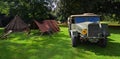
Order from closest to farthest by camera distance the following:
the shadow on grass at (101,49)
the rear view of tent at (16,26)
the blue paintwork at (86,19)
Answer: the shadow on grass at (101,49), the blue paintwork at (86,19), the rear view of tent at (16,26)

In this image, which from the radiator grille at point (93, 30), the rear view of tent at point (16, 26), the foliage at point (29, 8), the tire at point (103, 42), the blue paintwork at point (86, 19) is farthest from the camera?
the foliage at point (29, 8)

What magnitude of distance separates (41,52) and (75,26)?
3668 mm

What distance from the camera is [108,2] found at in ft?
111

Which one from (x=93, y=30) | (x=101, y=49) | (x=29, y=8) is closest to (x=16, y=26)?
(x=29, y=8)

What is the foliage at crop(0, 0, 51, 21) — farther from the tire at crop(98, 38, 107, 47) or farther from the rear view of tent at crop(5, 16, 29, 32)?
the tire at crop(98, 38, 107, 47)

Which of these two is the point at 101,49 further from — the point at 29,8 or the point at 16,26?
the point at 29,8

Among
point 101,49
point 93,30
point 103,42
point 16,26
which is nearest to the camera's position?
point 93,30

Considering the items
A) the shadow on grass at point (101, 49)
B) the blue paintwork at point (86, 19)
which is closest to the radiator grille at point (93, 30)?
the shadow on grass at point (101, 49)

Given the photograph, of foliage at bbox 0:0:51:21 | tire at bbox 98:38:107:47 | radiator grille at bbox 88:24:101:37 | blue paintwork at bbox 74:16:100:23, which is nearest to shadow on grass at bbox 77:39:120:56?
tire at bbox 98:38:107:47

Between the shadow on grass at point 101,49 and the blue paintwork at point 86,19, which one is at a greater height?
the blue paintwork at point 86,19

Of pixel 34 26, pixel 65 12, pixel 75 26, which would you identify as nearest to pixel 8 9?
pixel 65 12

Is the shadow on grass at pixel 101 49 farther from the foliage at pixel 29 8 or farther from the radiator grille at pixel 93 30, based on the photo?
the foliage at pixel 29 8

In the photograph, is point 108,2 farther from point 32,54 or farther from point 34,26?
point 32,54

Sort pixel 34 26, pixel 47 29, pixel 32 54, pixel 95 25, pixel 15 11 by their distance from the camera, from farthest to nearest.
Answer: pixel 15 11, pixel 34 26, pixel 47 29, pixel 95 25, pixel 32 54
